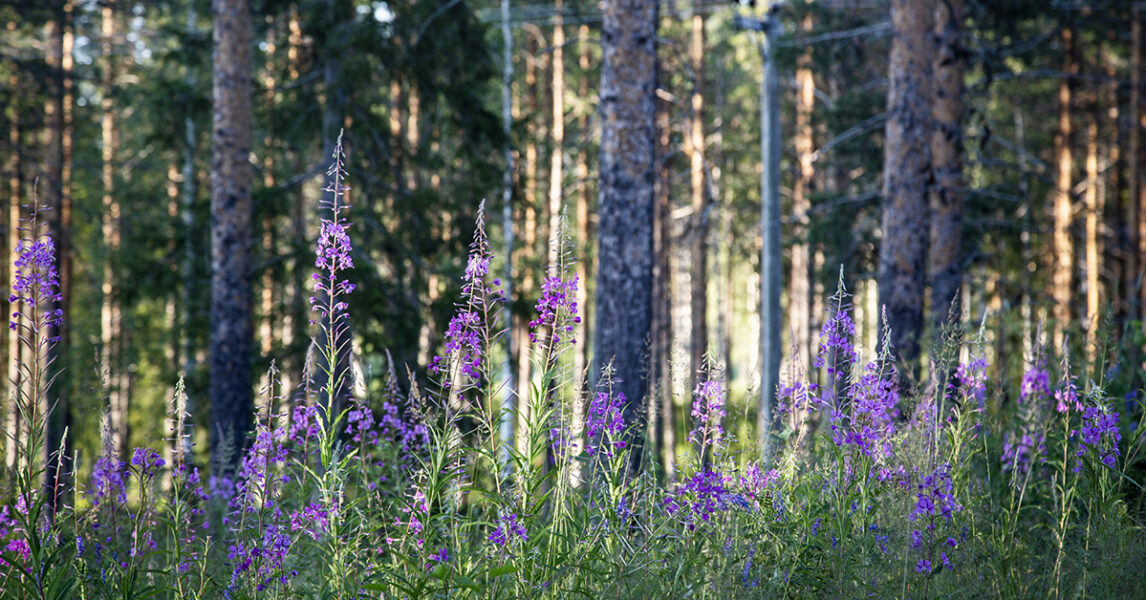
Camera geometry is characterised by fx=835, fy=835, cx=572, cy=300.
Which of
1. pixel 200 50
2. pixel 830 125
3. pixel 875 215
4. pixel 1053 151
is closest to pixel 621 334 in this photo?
pixel 200 50

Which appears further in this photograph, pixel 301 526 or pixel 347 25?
pixel 347 25

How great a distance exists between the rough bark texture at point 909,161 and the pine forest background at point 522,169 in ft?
0.10

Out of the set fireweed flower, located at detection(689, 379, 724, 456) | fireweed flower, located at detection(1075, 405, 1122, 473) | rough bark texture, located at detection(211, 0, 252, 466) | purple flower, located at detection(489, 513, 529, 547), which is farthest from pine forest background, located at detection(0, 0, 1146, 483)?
purple flower, located at detection(489, 513, 529, 547)

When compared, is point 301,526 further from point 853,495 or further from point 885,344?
point 885,344

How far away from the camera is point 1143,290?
18.3 meters

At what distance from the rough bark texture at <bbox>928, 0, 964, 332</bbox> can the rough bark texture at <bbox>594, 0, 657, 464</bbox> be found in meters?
5.03

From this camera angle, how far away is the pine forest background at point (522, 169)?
9039 millimetres

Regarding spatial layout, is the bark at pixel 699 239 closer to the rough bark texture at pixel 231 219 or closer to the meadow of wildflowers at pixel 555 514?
the rough bark texture at pixel 231 219

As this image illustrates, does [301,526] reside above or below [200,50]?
below

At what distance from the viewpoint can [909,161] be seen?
29.3ft

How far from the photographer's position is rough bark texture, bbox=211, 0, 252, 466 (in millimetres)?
9250

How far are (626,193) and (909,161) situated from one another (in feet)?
11.6

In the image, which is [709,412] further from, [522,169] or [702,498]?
[522,169]

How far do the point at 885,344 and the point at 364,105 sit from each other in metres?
8.76
